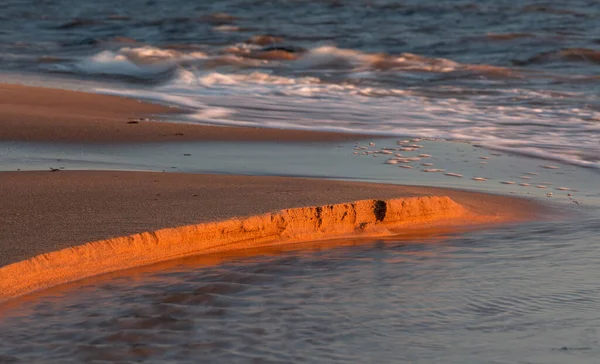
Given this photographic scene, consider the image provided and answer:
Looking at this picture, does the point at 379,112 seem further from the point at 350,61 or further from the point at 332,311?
the point at 332,311

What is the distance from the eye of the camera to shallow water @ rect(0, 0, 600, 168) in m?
7.91

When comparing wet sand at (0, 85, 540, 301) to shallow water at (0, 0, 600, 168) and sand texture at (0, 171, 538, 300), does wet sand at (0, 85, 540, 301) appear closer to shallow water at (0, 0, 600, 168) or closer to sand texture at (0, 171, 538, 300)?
sand texture at (0, 171, 538, 300)

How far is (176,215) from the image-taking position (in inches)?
148

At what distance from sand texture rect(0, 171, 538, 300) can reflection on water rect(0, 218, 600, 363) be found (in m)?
0.13

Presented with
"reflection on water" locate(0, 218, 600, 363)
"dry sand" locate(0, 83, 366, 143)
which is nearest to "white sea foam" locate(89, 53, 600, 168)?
"dry sand" locate(0, 83, 366, 143)

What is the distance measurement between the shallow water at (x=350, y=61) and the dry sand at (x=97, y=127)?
0.47m

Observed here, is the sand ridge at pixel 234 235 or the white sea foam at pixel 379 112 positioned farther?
the white sea foam at pixel 379 112

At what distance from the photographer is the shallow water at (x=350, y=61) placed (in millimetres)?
7910

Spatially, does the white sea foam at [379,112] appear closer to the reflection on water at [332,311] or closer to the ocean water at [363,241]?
the ocean water at [363,241]

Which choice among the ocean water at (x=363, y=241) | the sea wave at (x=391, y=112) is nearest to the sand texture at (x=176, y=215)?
the ocean water at (x=363, y=241)

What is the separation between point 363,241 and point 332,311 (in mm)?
960

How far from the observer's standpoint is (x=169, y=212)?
12.5ft

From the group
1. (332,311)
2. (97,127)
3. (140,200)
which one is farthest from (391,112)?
(332,311)

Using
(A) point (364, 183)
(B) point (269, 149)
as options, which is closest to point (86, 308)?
(A) point (364, 183)
